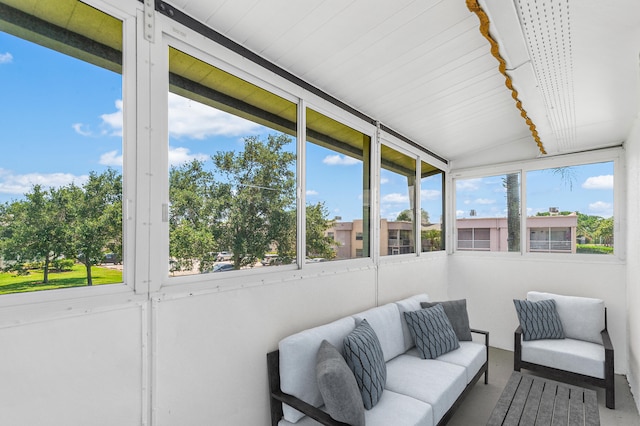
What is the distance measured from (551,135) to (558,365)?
2306mm

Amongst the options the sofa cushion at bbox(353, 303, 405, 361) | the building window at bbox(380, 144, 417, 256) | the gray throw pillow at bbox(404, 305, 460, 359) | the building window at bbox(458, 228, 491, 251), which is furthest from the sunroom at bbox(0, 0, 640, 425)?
the building window at bbox(458, 228, 491, 251)

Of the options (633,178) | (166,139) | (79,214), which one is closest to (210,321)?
(79,214)

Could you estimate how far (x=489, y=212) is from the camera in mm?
4707

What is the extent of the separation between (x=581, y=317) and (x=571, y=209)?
4.27 feet

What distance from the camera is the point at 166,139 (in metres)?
1.75

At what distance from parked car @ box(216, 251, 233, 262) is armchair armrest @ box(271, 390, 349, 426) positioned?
0.90 meters

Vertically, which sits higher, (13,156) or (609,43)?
(609,43)

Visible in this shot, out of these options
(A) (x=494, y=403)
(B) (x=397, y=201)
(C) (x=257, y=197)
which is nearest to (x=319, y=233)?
(C) (x=257, y=197)

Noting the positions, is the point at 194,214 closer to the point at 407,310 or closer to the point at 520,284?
the point at 407,310

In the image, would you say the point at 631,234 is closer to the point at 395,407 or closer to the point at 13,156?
the point at 395,407

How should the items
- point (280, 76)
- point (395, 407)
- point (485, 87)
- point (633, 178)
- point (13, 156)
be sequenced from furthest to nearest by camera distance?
point (633, 178), point (485, 87), point (280, 76), point (395, 407), point (13, 156)

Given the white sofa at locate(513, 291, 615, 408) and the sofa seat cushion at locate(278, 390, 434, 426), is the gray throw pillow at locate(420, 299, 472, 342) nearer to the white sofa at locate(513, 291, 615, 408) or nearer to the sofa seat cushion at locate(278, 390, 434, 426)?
the white sofa at locate(513, 291, 615, 408)

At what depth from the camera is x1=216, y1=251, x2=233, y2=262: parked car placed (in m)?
2.00

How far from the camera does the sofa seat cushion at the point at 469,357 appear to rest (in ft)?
9.11
